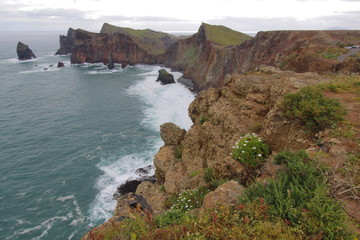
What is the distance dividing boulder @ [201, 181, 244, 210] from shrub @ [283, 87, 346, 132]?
420 centimetres

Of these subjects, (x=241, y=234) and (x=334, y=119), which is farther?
(x=334, y=119)

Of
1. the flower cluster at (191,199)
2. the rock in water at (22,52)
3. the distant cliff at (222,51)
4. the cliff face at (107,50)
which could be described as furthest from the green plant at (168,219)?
the rock in water at (22,52)

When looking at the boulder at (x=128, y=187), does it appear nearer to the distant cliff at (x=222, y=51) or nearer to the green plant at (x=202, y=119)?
the green plant at (x=202, y=119)

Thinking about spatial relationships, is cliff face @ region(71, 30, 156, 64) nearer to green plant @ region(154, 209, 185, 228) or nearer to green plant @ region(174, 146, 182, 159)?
green plant @ region(174, 146, 182, 159)

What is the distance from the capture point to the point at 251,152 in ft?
29.5

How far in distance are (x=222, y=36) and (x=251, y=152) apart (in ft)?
284

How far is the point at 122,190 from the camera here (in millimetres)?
25047

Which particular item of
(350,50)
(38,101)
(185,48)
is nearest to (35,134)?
(38,101)

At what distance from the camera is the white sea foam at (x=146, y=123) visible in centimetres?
2342

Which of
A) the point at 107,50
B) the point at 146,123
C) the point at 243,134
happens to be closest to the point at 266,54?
the point at 146,123

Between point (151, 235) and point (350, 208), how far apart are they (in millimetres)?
4599

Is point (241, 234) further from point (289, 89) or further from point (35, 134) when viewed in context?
point (35, 134)

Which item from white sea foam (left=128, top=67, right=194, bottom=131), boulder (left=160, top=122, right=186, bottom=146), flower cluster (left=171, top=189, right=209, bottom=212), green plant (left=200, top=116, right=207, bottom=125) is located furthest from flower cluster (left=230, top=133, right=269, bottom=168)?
white sea foam (left=128, top=67, right=194, bottom=131)

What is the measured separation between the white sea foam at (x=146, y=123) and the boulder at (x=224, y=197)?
17.8m
